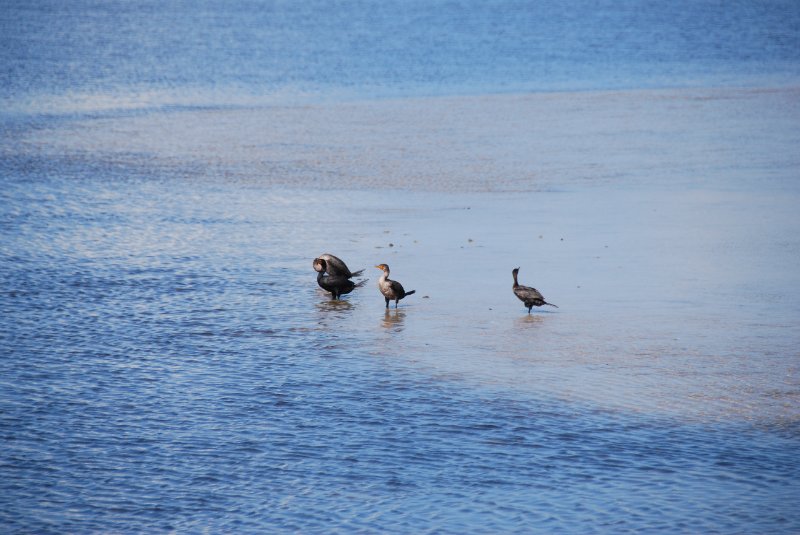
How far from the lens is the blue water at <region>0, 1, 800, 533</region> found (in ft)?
33.0

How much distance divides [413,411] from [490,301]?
4.75m

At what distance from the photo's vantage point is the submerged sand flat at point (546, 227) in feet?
45.8

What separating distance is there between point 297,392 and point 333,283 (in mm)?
4209

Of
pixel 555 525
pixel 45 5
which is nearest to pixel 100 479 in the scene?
pixel 555 525

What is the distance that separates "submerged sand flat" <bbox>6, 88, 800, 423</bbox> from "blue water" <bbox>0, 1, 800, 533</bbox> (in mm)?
102

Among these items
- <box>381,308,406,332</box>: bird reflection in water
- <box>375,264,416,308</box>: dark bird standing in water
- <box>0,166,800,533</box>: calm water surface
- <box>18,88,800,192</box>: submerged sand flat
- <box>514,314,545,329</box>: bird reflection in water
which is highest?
<box>18,88,800,192</box>: submerged sand flat

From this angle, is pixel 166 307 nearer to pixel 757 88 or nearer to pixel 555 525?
pixel 555 525

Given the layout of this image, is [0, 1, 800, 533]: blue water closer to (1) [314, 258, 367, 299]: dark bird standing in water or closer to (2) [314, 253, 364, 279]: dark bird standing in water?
→ (1) [314, 258, 367, 299]: dark bird standing in water

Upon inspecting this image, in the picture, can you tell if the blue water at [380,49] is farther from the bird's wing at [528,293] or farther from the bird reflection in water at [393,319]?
the bird's wing at [528,293]

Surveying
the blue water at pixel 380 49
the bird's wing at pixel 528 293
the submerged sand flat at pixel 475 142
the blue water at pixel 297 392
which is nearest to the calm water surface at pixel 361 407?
the blue water at pixel 297 392

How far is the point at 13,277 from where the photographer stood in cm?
1852

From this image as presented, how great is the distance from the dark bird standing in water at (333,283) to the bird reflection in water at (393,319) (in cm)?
78

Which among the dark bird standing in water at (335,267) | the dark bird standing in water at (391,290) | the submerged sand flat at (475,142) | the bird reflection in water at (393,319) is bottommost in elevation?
the bird reflection in water at (393,319)

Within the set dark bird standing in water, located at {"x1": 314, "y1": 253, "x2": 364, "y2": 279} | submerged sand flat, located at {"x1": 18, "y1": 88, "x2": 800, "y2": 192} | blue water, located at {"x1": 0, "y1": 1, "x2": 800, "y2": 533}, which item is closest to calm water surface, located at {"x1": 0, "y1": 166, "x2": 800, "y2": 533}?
blue water, located at {"x1": 0, "y1": 1, "x2": 800, "y2": 533}
